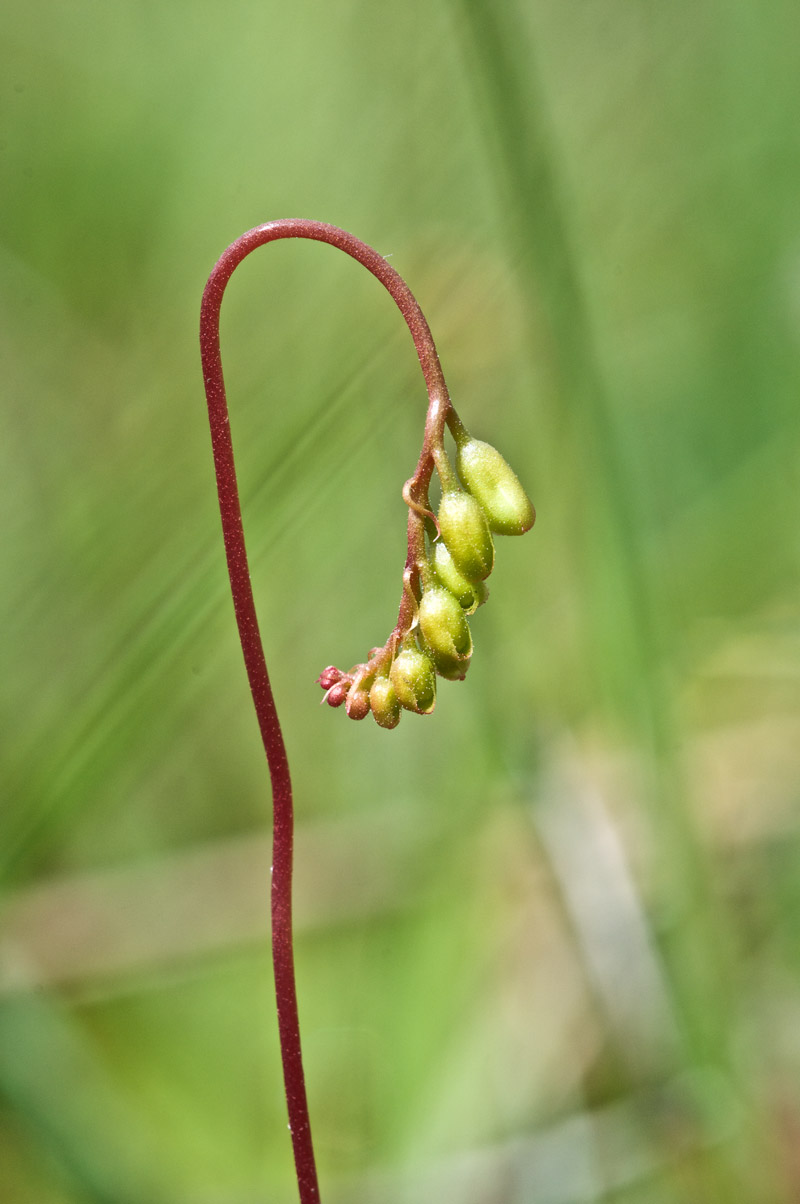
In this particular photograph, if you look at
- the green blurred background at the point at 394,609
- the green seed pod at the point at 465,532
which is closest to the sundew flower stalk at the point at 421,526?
the green seed pod at the point at 465,532

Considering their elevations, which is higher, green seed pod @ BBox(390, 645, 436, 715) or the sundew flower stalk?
the sundew flower stalk

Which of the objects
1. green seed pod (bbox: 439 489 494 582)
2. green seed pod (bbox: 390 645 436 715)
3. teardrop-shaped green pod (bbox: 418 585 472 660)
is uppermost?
green seed pod (bbox: 439 489 494 582)

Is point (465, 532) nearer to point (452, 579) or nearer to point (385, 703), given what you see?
point (452, 579)

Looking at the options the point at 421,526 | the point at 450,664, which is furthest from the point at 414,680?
the point at 421,526

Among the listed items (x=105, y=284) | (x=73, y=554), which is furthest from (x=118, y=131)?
(x=73, y=554)

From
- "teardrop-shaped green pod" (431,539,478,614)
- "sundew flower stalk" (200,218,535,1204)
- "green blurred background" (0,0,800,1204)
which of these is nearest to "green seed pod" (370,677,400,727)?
"sundew flower stalk" (200,218,535,1204)

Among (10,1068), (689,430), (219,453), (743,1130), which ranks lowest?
(743,1130)

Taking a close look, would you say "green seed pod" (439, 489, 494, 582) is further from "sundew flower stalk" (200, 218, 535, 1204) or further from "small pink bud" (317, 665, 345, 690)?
"small pink bud" (317, 665, 345, 690)

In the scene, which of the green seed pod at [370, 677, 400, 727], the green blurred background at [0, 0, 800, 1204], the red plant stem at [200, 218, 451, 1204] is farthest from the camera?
the green blurred background at [0, 0, 800, 1204]

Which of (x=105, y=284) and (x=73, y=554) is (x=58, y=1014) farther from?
(x=105, y=284)
